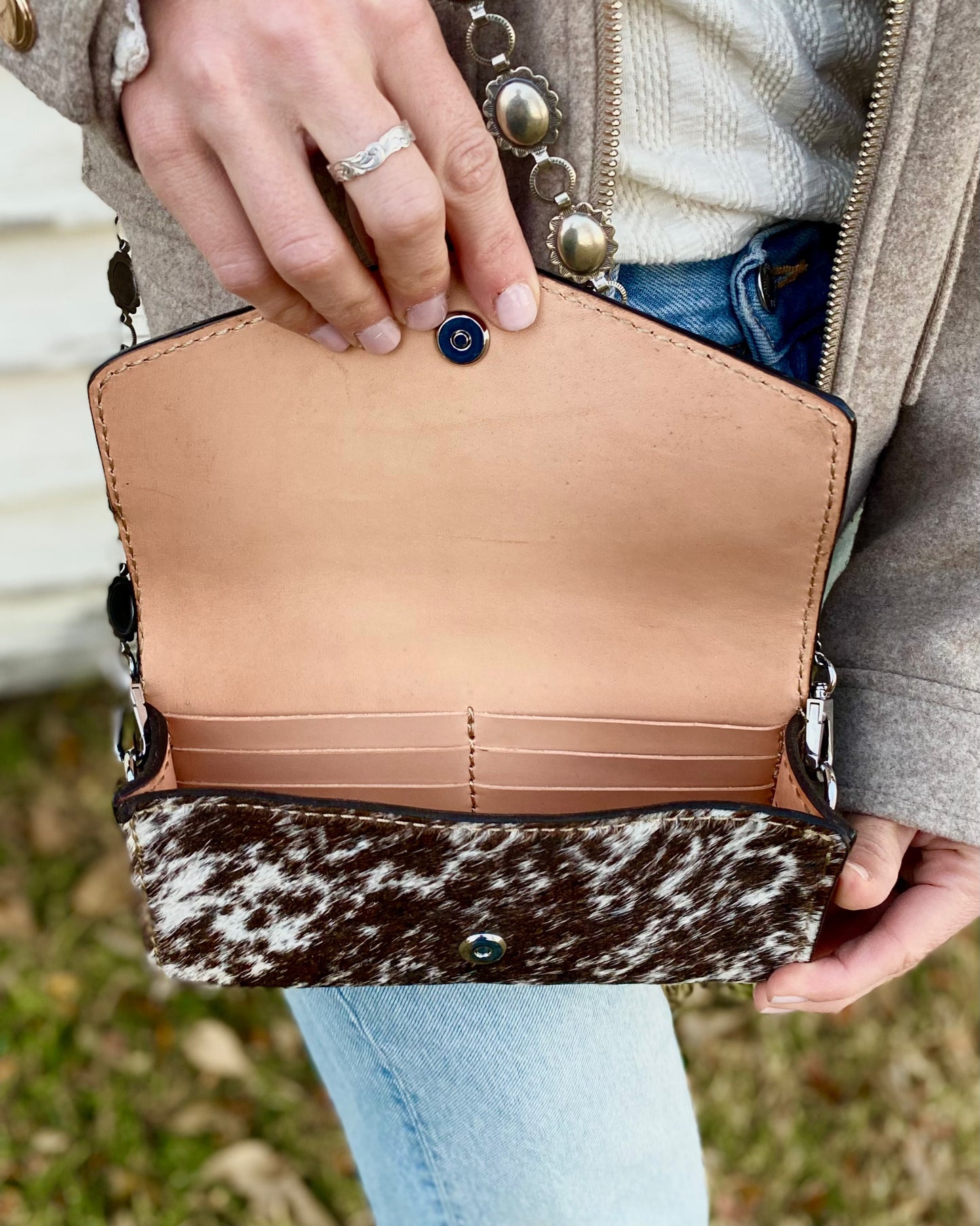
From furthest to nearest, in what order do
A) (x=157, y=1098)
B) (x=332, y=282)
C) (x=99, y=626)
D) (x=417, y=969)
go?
(x=99, y=626), (x=157, y=1098), (x=417, y=969), (x=332, y=282)

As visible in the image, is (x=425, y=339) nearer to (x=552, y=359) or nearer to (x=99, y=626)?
(x=552, y=359)

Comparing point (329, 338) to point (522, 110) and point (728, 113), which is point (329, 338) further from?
point (728, 113)

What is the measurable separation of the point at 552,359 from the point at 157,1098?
1683 millimetres

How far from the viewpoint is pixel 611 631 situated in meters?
0.92

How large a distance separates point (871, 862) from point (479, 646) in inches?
16.4

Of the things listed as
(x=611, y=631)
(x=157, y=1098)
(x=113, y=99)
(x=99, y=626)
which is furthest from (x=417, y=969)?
(x=99, y=626)

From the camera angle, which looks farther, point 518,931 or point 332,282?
point 518,931

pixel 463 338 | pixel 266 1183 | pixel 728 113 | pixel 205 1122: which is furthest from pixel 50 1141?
pixel 728 113

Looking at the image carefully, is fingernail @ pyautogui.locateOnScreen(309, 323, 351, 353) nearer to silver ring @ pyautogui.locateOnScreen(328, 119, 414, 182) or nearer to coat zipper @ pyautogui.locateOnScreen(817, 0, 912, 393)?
silver ring @ pyautogui.locateOnScreen(328, 119, 414, 182)

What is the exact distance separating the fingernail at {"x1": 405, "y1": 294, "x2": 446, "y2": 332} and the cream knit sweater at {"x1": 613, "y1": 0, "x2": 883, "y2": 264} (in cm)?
19

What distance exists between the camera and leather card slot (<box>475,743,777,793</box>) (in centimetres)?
95

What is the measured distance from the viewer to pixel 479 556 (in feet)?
2.93

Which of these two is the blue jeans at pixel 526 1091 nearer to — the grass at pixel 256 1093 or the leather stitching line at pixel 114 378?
the leather stitching line at pixel 114 378

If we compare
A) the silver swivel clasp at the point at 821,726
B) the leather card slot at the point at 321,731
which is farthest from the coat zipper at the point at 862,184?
the leather card slot at the point at 321,731
